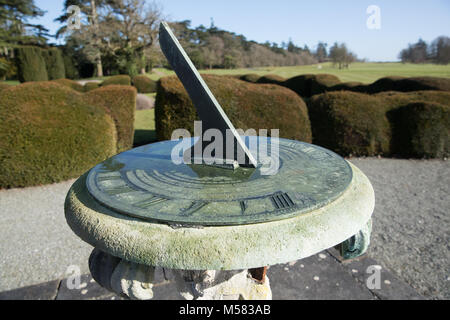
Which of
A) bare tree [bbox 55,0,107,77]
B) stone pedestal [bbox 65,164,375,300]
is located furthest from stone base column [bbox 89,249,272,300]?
bare tree [bbox 55,0,107,77]

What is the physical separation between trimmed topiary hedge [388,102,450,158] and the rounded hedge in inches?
11.6

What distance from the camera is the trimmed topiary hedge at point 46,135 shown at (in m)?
5.05

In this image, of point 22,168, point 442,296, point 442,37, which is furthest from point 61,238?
point 442,37

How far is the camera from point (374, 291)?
109 inches

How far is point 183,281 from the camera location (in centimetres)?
180

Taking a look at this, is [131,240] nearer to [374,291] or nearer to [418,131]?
[374,291]

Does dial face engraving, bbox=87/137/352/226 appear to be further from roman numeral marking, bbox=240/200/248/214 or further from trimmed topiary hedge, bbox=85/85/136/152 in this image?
trimmed topiary hedge, bbox=85/85/136/152

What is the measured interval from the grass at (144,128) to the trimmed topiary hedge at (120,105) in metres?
1.35

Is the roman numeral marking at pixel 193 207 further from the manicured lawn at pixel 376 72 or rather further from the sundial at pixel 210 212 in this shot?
the manicured lawn at pixel 376 72

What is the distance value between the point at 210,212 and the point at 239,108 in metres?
5.35

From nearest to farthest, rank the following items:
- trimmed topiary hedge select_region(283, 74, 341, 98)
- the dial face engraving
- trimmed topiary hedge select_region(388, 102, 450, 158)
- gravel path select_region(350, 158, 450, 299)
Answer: the dial face engraving, gravel path select_region(350, 158, 450, 299), trimmed topiary hedge select_region(388, 102, 450, 158), trimmed topiary hedge select_region(283, 74, 341, 98)

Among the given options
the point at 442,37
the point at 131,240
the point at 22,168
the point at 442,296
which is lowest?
the point at 442,296

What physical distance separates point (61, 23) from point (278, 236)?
4202 cm

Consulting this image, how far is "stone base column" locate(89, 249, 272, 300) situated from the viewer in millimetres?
1530
